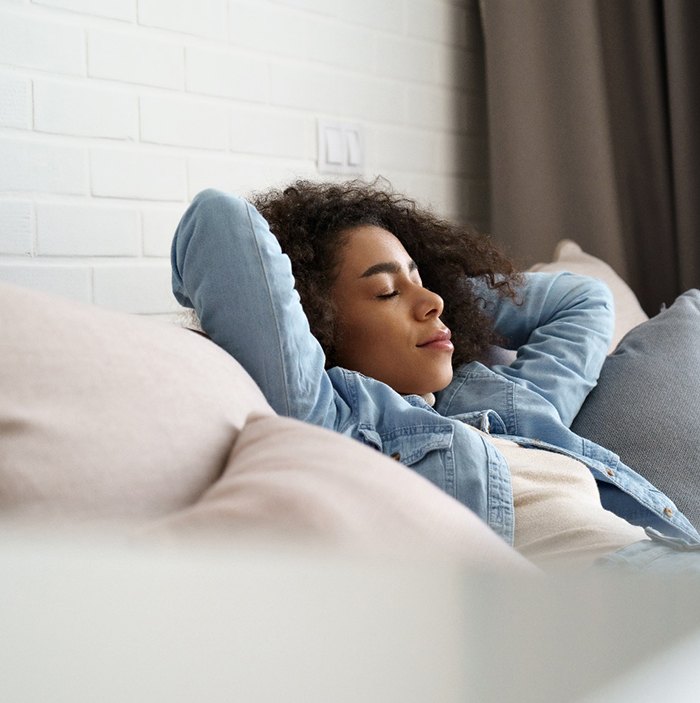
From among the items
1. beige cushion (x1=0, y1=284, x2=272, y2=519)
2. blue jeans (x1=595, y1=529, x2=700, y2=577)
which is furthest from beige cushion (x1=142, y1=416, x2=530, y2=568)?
blue jeans (x1=595, y1=529, x2=700, y2=577)

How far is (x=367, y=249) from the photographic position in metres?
1.36

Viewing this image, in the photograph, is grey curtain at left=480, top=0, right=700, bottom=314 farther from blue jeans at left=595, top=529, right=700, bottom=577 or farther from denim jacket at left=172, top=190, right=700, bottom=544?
blue jeans at left=595, top=529, right=700, bottom=577

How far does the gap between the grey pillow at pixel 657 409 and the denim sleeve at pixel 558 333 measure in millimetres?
28

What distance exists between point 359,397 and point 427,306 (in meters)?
0.23

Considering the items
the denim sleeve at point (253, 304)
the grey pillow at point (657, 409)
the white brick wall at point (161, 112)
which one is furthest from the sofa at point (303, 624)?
the white brick wall at point (161, 112)

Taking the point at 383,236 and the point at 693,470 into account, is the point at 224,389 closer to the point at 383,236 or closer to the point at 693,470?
the point at 383,236

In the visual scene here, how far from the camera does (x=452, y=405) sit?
136 centimetres

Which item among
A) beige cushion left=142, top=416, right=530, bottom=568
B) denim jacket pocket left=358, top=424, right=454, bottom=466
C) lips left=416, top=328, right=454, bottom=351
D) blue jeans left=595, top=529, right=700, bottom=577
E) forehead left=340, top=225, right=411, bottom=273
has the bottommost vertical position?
blue jeans left=595, top=529, right=700, bottom=577

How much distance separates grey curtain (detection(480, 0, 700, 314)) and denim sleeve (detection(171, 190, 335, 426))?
160 centimetres

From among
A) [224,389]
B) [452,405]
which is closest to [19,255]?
[452,405]

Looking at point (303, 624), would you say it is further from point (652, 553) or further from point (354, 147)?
point (354, 147)

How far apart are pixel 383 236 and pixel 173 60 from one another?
0.72 metres

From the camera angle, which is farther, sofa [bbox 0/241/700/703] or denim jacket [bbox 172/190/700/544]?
denim jacket [bbox 172/190/700/544]

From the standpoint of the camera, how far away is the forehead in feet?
4.42
